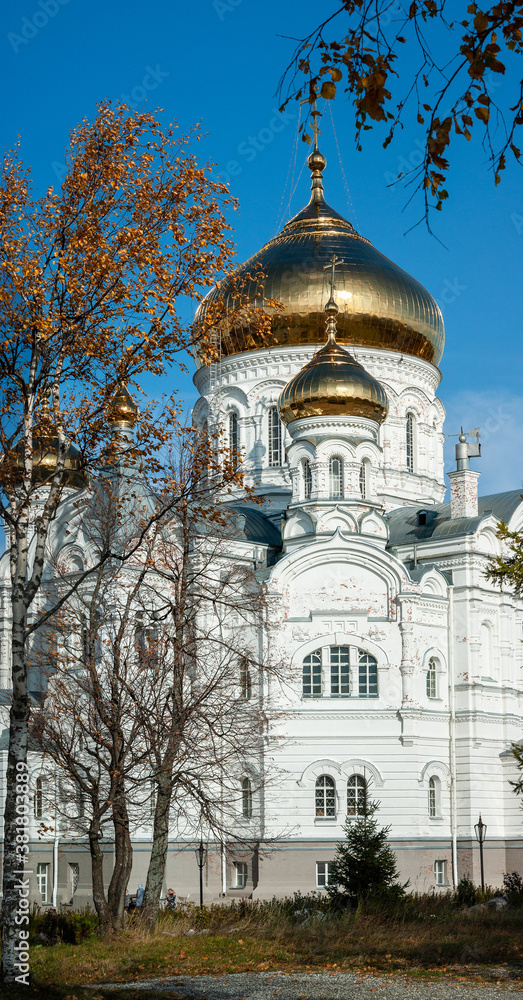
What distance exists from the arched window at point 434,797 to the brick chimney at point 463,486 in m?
7.05

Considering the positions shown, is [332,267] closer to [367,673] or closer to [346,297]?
[346,297]

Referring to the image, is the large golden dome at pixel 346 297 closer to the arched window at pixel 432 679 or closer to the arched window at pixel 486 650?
the arched window at pixel 486 650

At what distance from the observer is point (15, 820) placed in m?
10.8

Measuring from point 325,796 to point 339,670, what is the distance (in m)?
2.97

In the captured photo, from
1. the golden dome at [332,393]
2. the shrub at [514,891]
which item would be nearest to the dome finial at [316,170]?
the golden dome at [332,393]

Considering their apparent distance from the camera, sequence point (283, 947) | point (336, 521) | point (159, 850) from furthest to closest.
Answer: point (336, 521), point (159, 850), point (283, 947)

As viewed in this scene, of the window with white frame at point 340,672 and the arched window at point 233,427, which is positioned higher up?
the arched window at point 233,427

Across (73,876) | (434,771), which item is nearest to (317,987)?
(73,876)

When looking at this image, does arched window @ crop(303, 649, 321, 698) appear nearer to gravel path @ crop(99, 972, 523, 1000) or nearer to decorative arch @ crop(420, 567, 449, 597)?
decorative arch @ crop(420, 567, 449, 597)

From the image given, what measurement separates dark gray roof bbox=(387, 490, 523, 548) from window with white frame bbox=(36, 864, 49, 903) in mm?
12291

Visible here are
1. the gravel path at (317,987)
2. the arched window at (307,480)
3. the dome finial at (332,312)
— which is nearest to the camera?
the gravel path at (317,987)

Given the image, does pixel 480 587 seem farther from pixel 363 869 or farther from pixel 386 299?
pixel 363 869

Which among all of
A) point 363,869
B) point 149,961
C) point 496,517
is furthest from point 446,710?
point 149,961

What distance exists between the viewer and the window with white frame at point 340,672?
89.6 ft
